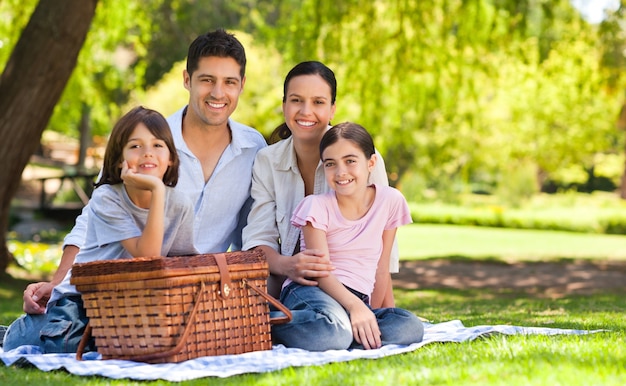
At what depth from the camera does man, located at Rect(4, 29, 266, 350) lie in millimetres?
4633

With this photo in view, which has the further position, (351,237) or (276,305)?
(351,237)

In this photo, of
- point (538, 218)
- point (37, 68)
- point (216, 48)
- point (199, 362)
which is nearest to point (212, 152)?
point (216, 48)

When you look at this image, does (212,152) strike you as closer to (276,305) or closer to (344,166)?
(344,166)

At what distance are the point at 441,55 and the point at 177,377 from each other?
9820 millimetres

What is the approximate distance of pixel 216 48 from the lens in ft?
15.1

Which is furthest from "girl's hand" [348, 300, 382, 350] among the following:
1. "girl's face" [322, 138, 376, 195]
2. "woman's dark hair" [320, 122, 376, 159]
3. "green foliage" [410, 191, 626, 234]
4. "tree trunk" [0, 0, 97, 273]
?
"green foliage" [410, 191, 626, 234]

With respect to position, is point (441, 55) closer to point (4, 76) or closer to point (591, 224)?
point (4, 76)

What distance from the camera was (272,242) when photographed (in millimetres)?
4660

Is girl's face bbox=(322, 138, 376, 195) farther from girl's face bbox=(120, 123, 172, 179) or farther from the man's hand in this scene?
the man's hand

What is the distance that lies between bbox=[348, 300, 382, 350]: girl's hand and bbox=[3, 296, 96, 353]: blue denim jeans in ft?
4.00

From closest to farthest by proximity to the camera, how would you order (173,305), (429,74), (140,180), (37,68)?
1. (173,305)
2. (140,180)
3. (37,68)
4. (429,74)

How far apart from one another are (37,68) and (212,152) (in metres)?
4.73

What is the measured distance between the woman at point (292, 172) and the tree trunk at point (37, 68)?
A: 15.8 feet

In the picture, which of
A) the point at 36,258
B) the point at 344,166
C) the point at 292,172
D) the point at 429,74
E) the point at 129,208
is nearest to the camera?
the point at 129,208
